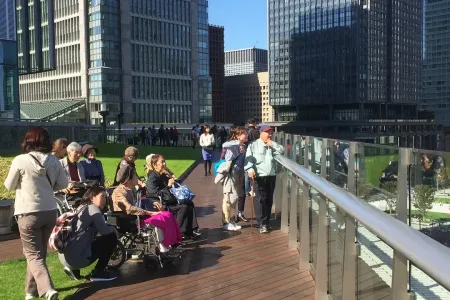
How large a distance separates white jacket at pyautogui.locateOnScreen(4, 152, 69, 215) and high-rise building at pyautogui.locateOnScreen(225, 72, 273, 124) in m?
147

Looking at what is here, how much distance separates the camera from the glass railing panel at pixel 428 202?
201cm

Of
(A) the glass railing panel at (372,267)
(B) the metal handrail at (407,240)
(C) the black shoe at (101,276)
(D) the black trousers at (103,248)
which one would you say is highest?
(B) the metal handrail at (407,240)

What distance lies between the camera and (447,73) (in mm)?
140875

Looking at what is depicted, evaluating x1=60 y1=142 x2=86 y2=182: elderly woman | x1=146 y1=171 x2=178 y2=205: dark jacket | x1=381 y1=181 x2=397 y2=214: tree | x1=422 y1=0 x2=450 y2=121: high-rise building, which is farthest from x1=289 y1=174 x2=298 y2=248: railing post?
x1=422 y1=0 x2=450 y2=121: high-rise building

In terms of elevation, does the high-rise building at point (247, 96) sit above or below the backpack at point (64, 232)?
above

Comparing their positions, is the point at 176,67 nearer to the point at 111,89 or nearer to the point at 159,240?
the point at 111,89

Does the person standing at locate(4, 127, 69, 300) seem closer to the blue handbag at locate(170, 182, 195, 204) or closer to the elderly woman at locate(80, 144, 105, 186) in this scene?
the blue handbag at locate(170, 182, 195, 204)

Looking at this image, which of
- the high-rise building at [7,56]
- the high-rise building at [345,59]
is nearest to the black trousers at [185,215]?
the high-rise building at [7,56]

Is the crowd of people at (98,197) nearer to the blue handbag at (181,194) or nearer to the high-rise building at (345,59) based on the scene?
the blue handbag at (181,194)

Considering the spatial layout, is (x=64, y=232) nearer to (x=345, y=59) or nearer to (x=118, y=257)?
(x=118, y=257)

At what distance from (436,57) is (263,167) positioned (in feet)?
→ 486

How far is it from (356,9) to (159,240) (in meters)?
116

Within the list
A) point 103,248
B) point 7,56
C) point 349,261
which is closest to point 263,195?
point 103,248

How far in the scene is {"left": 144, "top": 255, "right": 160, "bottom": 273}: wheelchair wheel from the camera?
6.15 metres
